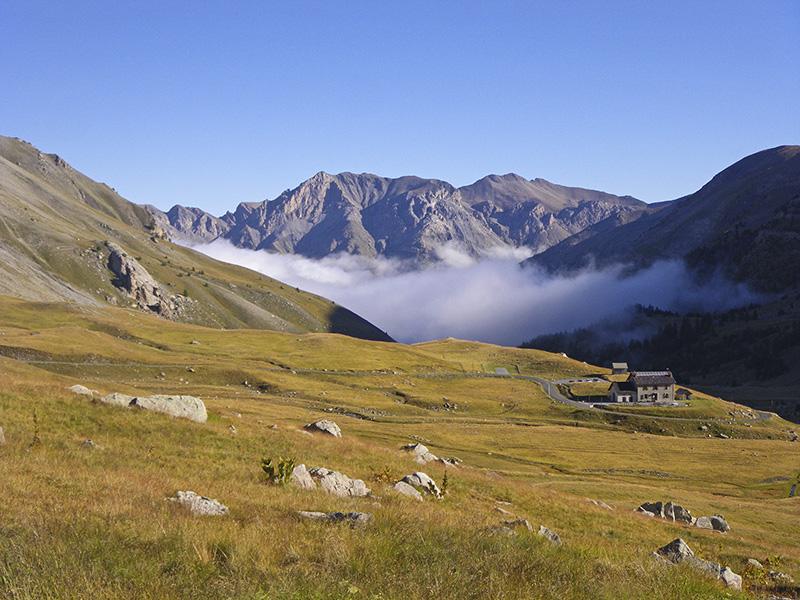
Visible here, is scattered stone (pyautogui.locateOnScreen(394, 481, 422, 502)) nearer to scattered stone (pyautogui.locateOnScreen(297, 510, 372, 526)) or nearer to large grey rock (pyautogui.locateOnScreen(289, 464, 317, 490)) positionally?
large grey rock (pyautogui.locateOnScreen(289, 464, 317, 490))

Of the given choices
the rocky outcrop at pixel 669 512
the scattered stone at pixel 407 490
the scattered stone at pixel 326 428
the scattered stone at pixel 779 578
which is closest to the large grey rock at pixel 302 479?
the scattered stone at pixel 407 490

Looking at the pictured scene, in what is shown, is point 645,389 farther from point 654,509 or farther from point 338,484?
point 338,484

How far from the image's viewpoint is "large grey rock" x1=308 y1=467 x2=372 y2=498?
26.5 meters

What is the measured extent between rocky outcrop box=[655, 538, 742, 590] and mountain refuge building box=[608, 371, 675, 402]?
442 feet

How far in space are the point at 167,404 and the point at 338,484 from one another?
13728mm

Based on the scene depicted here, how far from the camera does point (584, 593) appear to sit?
1134 centimetres

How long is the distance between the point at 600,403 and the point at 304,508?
13646 centimetres

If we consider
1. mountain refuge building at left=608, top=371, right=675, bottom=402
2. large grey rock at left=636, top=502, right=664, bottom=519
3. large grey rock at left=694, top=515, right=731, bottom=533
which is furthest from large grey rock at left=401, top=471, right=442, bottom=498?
mountain refuge building at left=608, top=371, right=675, bottom=402

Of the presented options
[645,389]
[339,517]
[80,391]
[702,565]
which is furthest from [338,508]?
[645,389]

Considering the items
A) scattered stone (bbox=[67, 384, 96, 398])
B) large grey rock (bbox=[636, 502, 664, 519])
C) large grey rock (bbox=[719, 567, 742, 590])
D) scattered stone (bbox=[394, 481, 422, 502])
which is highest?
scattered stone (bbox=[67, 384, 96, 398])

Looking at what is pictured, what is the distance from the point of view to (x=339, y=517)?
51.4ft

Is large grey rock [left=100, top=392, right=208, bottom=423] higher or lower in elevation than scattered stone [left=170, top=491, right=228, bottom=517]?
lower

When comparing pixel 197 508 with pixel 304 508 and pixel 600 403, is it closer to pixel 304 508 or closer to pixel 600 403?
pixel 304 508

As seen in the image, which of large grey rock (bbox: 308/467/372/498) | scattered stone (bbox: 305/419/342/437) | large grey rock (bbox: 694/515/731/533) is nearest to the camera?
large grey rock (bbox: 308/467/372/498)
